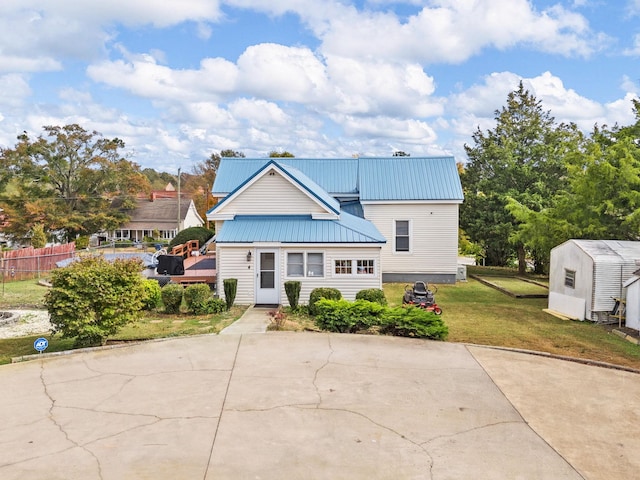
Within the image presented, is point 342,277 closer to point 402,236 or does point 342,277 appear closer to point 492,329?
point 492,329

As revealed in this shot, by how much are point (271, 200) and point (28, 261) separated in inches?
738

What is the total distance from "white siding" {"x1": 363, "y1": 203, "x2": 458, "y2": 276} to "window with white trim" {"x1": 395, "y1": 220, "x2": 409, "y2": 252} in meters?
0.19

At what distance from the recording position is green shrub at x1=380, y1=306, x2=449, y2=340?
13.1 meters

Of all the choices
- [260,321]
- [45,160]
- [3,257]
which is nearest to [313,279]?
[260,321]

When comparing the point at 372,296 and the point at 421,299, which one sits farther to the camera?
the point at 421,299

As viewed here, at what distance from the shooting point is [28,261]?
3003 centimetres

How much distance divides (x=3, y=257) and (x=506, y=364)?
94.4 feet

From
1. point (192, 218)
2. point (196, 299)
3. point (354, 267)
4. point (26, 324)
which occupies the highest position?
point (192, 218)

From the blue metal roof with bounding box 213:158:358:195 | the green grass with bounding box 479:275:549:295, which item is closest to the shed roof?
the green grass with bounding box 479:275:549:295

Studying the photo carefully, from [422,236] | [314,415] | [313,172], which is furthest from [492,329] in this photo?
[313,172]

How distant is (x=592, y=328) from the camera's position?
14984 millimetres

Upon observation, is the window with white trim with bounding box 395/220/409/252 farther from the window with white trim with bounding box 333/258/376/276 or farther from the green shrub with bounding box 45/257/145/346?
the green shrub with bounding box 45/257/145/346

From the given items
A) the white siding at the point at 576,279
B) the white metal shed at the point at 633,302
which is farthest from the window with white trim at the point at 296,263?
the white metal shed at the point at 633,302

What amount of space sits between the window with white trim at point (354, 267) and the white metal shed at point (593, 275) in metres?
6.53
